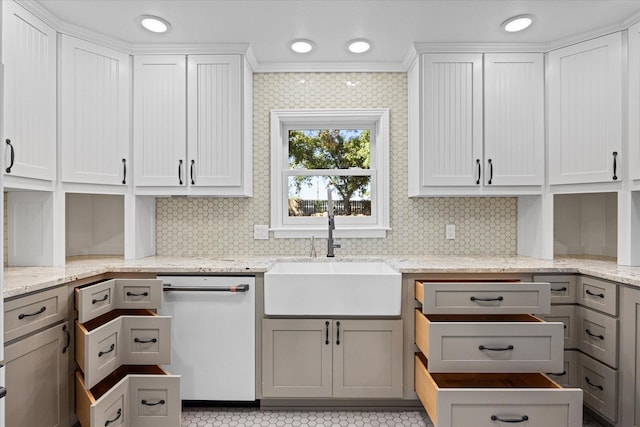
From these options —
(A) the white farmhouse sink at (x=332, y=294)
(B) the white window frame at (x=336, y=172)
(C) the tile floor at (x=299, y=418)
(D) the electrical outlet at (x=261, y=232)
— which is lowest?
(C) the tile floor at (x=299, y=418)

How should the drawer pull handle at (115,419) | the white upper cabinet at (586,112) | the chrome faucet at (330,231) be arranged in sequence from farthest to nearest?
the chrome faucet at (330,231) < the white upper cabinet at (586,112) < the drawer pull handle at (115,419)

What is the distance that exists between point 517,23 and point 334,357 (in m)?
2.22

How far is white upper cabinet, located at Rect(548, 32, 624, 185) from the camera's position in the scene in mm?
2211

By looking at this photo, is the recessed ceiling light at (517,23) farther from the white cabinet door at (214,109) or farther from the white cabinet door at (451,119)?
the white cabinet door at (214,109)

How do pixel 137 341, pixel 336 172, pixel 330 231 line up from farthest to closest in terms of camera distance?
1. pixel 336 172
2. pixel 330 231
3. pixel 137 341

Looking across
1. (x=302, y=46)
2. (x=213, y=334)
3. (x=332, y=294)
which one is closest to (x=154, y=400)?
(x=213, y=334)

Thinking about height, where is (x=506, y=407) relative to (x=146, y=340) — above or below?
below

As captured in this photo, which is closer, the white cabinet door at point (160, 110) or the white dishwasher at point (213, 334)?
the white dishwasher at point (213, 334)

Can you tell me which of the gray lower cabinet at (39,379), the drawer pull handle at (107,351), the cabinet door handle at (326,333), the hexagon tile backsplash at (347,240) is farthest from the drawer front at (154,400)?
the hexagon tile backsplash at (347,240)

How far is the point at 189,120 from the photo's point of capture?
248 cm

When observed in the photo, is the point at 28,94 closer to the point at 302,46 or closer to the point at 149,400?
the point at 302,46

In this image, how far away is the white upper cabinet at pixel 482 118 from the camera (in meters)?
2.46

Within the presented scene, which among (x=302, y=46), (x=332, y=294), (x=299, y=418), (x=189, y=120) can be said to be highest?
(x=302, y=46)

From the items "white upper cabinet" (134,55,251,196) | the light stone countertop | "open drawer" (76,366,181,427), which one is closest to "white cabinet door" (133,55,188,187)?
"white upper cabinet" (134,55,251,196)
